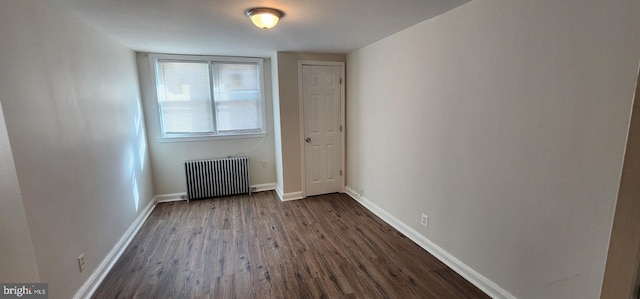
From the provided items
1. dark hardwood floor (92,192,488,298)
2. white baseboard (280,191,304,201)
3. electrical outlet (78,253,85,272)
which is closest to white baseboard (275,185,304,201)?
white baseboard (280,191,304,201)

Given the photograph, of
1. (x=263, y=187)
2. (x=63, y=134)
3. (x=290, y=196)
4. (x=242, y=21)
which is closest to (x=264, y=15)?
(x=242, y=21)

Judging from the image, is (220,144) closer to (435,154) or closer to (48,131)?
(48,131)

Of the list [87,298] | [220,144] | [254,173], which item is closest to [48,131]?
[87,298]

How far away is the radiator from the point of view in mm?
4082

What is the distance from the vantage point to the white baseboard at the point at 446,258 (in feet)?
6.56

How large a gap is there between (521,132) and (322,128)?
272 centimetres

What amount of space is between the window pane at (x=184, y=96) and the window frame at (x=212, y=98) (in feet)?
0.15

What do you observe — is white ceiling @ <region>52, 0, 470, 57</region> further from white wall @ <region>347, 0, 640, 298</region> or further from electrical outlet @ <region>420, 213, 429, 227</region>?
electrical outlet @ <region>420, 213, 429, 227</region>

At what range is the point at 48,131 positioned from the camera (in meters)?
1.73

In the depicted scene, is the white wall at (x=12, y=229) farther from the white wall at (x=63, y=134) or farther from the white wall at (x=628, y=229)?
the white wall at (x=628, y=229)

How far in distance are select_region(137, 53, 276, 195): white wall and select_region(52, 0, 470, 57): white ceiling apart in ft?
2.25

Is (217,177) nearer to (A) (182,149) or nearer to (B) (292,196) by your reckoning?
(A) (182,149)

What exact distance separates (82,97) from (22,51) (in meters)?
0.67

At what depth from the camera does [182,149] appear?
4.09m
